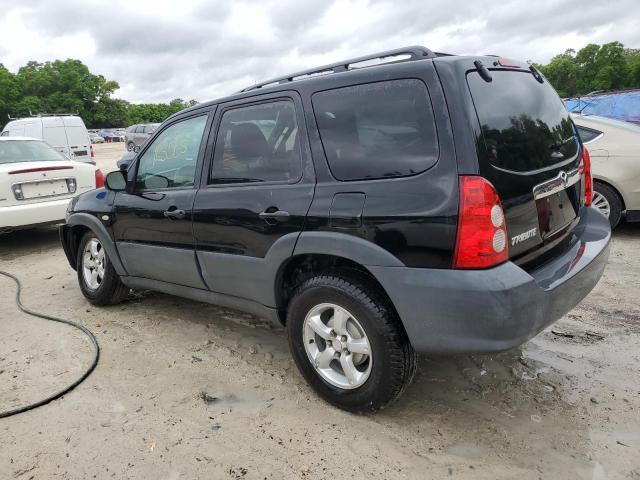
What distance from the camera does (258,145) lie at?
3.08 metres

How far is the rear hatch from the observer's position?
7.57 feet

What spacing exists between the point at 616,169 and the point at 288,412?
4877mm

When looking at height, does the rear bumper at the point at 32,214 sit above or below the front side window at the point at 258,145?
below

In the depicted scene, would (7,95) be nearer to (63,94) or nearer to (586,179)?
(63,94)

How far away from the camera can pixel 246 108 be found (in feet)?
10.5

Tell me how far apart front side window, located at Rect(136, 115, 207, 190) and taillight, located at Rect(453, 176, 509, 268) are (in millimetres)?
2015

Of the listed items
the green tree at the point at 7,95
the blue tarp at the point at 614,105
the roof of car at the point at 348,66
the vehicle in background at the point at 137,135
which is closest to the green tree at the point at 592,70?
the vehicle in background at the point at 137,135

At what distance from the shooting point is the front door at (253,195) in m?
2.81

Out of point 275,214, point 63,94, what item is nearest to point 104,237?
point 275,214

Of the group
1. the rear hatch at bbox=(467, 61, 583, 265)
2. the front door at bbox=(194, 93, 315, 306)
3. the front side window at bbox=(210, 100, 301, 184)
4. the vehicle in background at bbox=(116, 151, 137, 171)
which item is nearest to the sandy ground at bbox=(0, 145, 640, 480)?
the front door at bbox=(194, 93, 315, 306)

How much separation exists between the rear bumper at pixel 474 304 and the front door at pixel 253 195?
26.8 inches

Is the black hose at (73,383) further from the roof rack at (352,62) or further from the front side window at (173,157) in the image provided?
the roof rack at (352,62)

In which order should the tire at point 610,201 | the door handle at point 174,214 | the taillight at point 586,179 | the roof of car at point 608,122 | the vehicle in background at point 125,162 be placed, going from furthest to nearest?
the roof of car at point 608,122, the tire at point 610,201, the vehicle in background at point 125,162, the door handle at point 174,214, the taillight at point 586,179

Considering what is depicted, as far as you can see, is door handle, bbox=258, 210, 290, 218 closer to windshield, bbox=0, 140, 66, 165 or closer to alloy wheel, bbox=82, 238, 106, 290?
alloy wheel, bbox=82, 238, 106, 290
